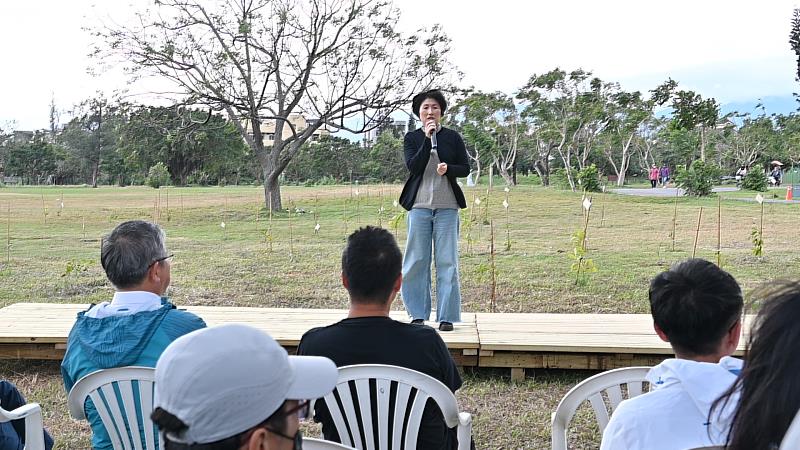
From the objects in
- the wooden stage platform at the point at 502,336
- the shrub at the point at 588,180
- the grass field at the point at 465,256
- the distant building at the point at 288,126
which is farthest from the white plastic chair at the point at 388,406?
the shrub at the point at 588,180

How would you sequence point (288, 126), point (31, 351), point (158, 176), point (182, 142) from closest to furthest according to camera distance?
point (31, 351), point (288, 126), point (182, 142), point (158, 176)

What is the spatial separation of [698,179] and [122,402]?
49.0ft

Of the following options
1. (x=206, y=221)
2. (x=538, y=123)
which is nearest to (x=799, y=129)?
(x=538, y=123)

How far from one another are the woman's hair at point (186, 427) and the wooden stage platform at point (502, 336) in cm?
280

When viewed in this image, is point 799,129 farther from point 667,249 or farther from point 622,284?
point 622,284

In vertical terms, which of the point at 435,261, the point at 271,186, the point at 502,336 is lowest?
the point at 502,336

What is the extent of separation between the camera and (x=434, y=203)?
158 inches

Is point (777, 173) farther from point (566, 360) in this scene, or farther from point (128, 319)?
point (128, 319)

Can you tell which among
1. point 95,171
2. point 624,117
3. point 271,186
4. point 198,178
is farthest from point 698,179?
point 95,171

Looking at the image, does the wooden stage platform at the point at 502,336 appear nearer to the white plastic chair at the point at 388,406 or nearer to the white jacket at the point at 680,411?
the white plastic chair at the point at 388,406

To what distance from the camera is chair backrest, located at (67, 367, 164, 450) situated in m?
1.87

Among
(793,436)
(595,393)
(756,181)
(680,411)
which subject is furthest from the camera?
(756,181)

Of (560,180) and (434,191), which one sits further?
(560,180)

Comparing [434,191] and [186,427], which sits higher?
[434,191]
